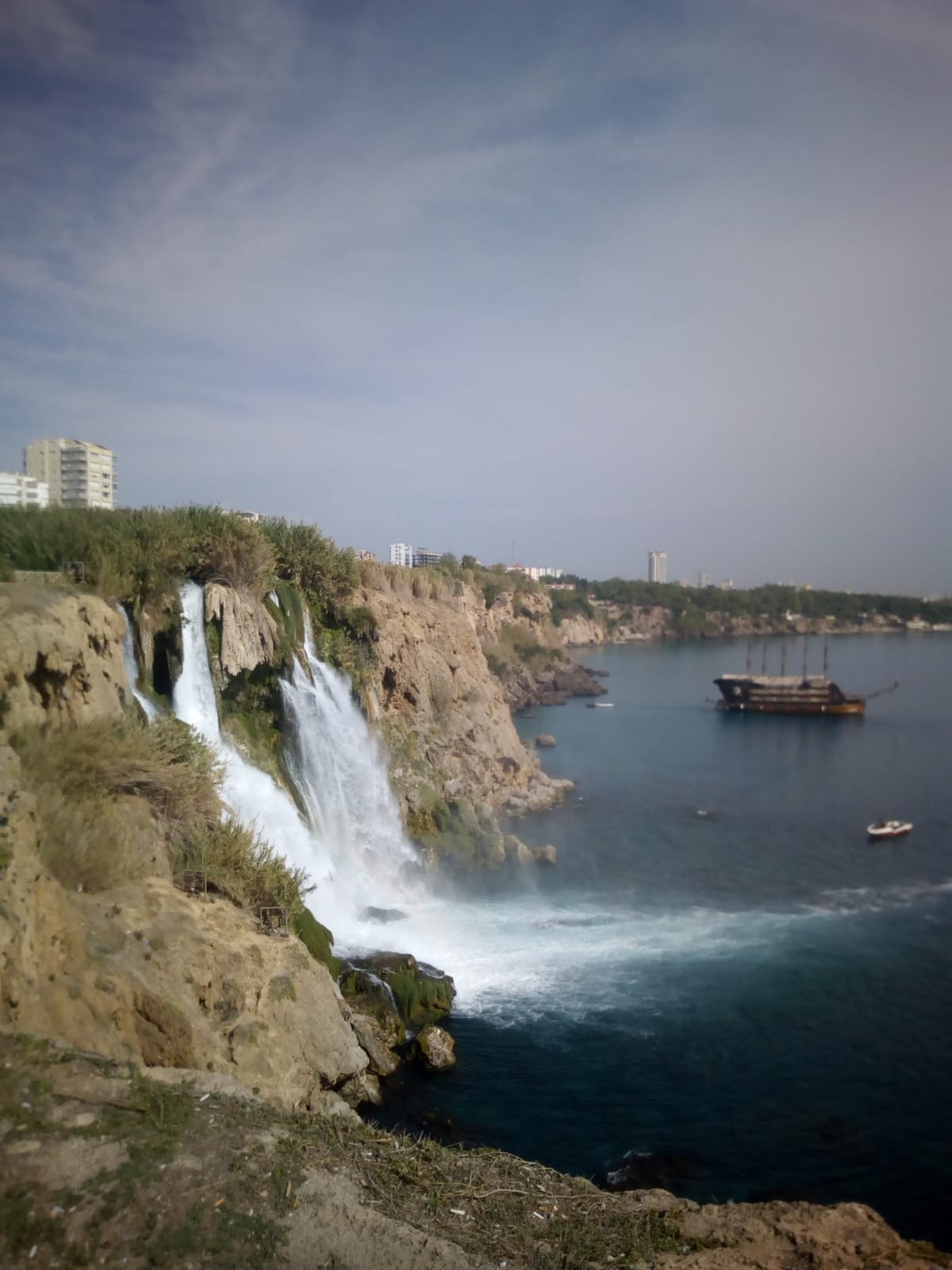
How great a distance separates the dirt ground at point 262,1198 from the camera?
4.20 m

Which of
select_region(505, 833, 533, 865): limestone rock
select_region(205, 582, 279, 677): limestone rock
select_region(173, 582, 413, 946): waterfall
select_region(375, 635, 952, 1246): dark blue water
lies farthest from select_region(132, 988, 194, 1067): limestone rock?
select_region(505, 833, 533, 865): limestone rock

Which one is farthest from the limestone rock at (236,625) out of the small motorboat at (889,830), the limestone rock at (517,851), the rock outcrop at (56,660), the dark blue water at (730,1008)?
the small motorboat at (889,830)

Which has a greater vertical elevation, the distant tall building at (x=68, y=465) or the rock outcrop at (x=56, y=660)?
the distant tall building at (x=68, y=465)

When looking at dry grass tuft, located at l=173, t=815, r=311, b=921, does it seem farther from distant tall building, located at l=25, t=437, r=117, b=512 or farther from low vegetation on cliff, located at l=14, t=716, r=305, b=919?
distant tall building, located at l=25, t=437, r=117, b=512

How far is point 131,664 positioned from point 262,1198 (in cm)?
1011

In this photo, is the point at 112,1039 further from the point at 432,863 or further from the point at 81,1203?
the point at 432,863

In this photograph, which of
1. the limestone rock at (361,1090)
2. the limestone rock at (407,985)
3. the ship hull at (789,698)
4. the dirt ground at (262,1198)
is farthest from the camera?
the ship hull at (789,698)

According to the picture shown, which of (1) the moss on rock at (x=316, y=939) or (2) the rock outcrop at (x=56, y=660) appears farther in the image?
(1) the moss on rock at (x=316, y=939)

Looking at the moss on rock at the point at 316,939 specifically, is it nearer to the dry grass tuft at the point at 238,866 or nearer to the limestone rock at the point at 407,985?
the limestone rock at the point at 407,985

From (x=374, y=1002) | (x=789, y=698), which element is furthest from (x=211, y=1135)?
(x=789, y=698)

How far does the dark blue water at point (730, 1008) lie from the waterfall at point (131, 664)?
6295mm

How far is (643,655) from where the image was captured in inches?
3295

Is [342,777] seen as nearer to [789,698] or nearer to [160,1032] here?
[160,1032]

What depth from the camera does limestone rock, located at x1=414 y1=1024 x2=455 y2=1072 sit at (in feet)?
36.9
